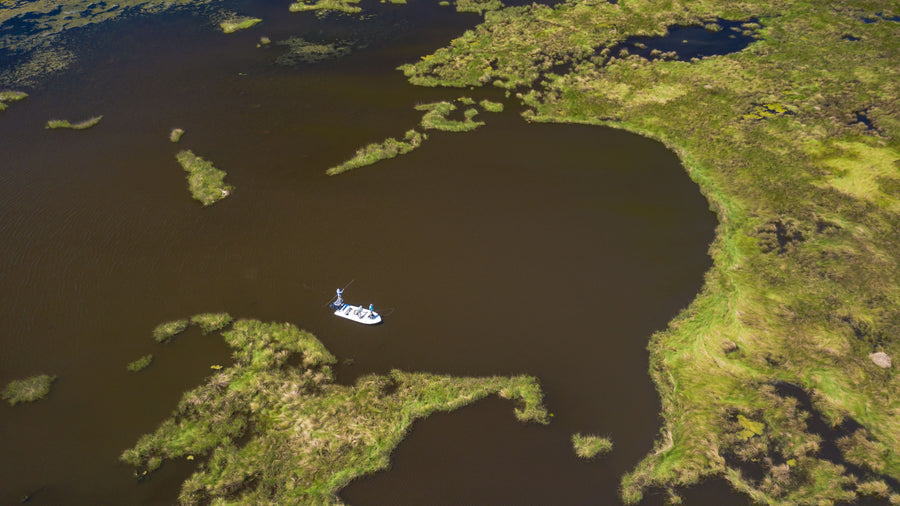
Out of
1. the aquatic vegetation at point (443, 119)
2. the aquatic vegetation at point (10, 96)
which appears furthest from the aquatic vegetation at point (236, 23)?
the aquatic vegetation at point (443, 119)

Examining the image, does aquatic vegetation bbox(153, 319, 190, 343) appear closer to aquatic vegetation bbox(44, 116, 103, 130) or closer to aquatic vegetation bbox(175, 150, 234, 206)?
aquatic vegetation bbox(175, 150, 234, 206)

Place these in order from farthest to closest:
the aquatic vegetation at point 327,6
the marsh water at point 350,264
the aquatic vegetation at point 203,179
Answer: the aquatic vegetation at point 327,6 → the aquatic vegetation at point 203,179 → the marsh water at point 350,264

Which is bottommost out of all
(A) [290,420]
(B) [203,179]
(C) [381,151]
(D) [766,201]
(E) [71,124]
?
(A) [290,420]

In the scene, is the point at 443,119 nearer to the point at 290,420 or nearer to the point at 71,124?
the point at 290,420

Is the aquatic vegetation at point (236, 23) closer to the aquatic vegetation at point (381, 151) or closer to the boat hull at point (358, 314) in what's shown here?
the aquatic vegetation at point (381, 151)

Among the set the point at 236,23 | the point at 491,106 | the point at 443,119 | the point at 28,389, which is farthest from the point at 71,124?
the point at 491,106

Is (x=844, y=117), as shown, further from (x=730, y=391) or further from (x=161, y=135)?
(x=161, y=135)
